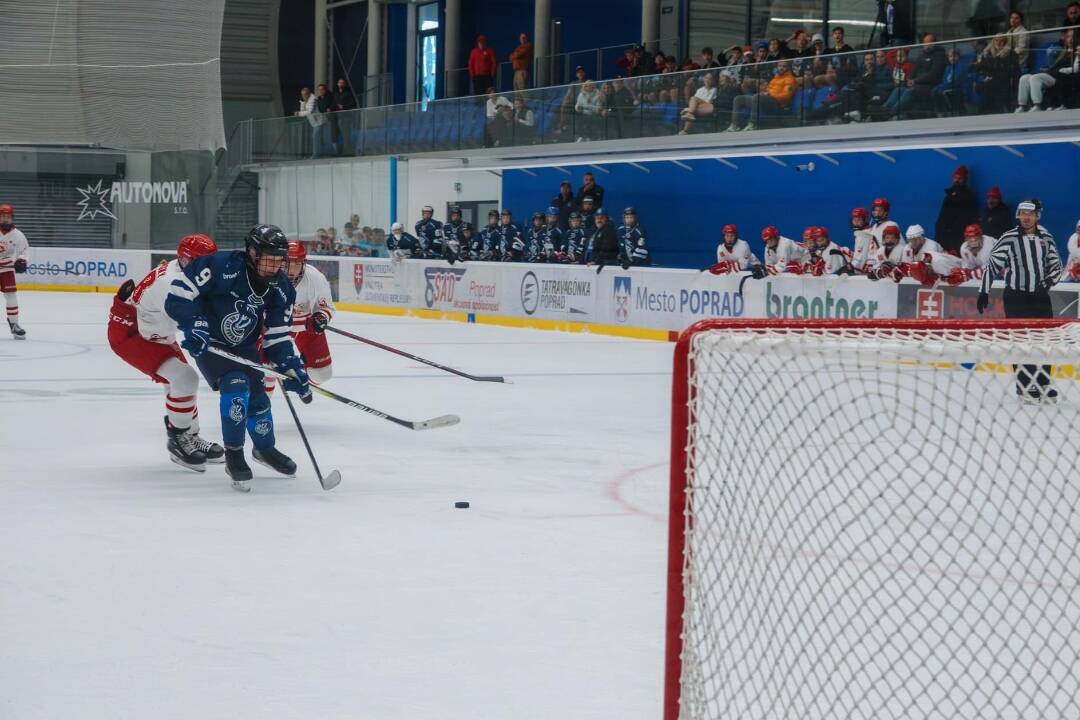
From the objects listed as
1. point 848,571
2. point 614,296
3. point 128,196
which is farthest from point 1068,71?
point 128,196

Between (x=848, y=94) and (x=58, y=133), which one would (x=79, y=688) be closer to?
(x=58, y=133)

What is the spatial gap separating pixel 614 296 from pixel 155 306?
357 inches

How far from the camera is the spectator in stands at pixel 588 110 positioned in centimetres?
1847

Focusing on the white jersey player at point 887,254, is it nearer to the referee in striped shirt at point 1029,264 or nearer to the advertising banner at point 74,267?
the referee in striped shirt at point 1029,264

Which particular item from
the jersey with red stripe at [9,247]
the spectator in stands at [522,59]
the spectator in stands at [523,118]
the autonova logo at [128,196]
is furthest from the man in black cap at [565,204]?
the autonova logo at [128,196]

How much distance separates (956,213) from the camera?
1465 centimetres

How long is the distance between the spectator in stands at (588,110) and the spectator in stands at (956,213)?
521 cm

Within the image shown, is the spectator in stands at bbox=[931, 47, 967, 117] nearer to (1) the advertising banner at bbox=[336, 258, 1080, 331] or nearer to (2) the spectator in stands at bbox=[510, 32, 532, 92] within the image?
(1) the advertising banner at bbox=[336, 258, 1080, 331]

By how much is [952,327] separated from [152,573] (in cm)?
260

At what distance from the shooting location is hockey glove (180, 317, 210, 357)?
18.9 ft

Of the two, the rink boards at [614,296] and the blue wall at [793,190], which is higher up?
the blue wall at [793,190]

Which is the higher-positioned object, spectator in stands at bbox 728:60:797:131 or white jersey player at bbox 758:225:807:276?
spectator in stands at bbox 728:60:797:131

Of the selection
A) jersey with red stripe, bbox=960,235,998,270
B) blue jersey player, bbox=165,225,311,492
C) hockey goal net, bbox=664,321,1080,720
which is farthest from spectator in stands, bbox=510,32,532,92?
hockey goal net, bbox=664,321,1080,720

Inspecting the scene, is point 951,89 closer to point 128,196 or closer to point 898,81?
point 898,81
